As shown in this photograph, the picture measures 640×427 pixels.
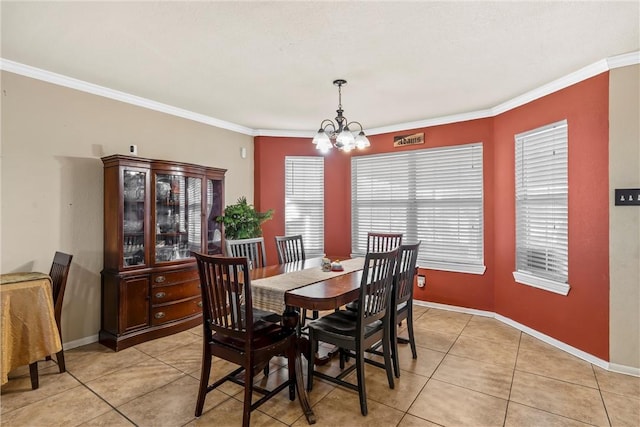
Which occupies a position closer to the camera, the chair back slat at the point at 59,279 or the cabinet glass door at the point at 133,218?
the chair back slat at the point at 59,279

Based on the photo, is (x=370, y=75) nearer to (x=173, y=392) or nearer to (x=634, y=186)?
(x=634, y=186)

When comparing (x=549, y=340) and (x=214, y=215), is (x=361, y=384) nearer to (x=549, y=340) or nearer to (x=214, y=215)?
(x=549, y=340)

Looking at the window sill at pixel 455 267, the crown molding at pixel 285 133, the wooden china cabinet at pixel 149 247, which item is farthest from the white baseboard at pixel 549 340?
the wooden china cabinet at pixel 149 247

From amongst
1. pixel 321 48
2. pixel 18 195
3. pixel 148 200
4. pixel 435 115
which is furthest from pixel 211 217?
pixel 435 115

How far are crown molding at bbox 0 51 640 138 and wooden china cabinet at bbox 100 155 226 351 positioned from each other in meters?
0.76

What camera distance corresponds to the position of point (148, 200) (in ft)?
11.4

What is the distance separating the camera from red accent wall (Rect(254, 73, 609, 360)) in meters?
2.94

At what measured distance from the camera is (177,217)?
12.4 feet

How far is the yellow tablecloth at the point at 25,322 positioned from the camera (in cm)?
240

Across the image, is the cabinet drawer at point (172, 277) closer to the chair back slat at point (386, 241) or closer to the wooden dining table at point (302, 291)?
the wooden dining table at point (302, 291)

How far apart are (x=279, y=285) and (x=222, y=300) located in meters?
0.46

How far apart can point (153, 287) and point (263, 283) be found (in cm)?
165

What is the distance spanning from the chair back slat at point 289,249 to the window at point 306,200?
1.39 metres

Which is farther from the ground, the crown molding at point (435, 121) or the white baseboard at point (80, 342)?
the crown molding at point (435, 121)
